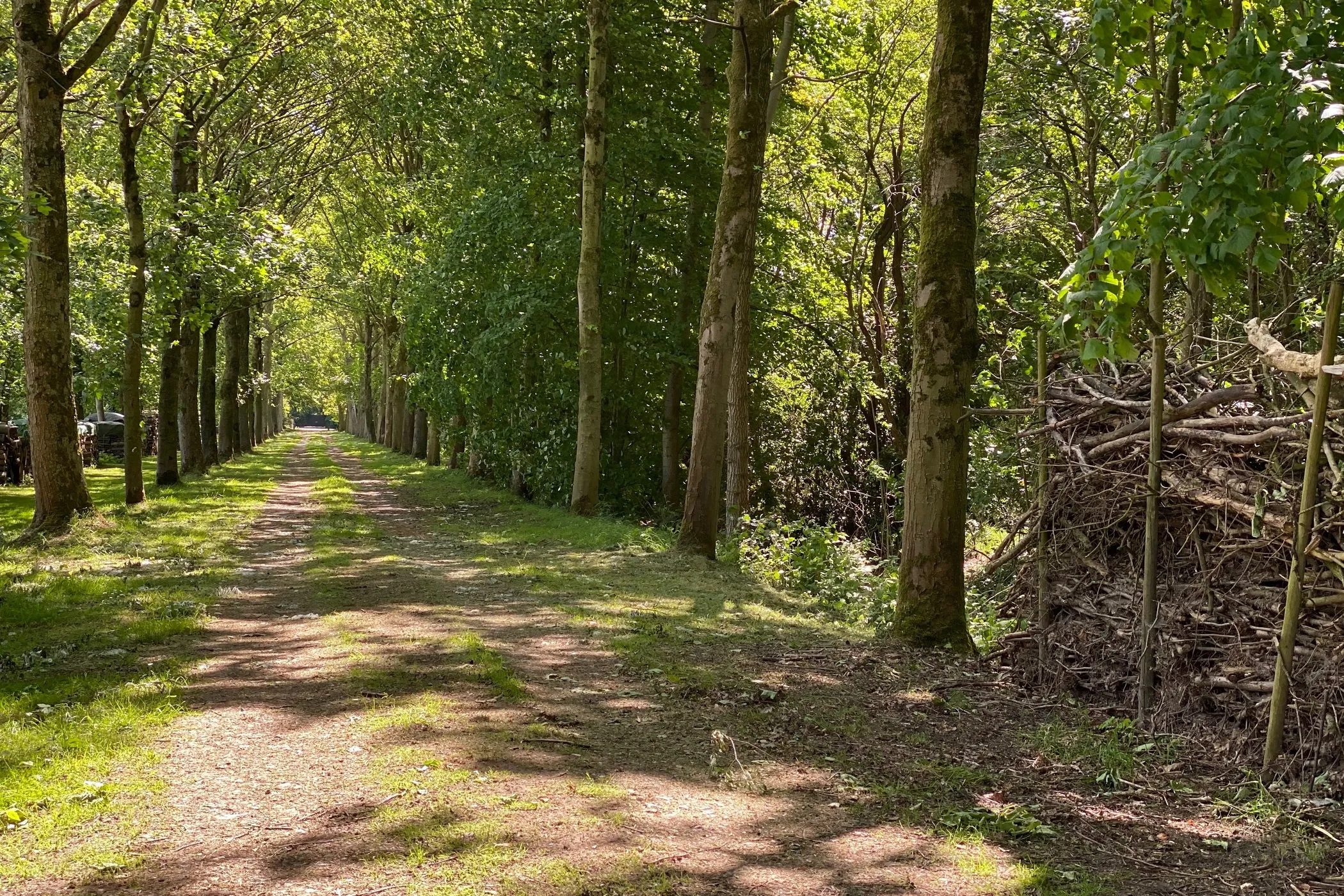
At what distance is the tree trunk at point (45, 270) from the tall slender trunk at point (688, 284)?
9.73 metres

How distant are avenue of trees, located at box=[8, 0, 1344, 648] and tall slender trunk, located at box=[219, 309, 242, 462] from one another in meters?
2.12

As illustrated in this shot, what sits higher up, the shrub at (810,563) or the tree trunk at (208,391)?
the tree trunk at (208,391)

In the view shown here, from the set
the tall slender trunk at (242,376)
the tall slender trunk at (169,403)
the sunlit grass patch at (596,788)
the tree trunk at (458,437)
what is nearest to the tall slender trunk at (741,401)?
the tree trunk at (458,437)

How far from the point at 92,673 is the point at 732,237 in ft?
27.7

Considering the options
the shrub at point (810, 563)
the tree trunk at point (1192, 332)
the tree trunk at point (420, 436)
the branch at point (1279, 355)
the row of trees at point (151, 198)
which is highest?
the row of trees at point (151, 198)

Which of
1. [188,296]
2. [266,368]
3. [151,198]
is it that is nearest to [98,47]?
[151,198]

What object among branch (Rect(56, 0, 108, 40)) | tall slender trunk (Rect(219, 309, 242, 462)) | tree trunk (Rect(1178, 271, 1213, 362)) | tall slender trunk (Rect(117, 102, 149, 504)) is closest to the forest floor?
tree trunk (Rect(1178, 271, 1213, 362))

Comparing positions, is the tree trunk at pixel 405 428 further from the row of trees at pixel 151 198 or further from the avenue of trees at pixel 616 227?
the avenue of trees at pixel 616 227

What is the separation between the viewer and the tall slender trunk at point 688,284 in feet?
61.3

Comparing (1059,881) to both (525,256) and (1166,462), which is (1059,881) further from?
(525,256)

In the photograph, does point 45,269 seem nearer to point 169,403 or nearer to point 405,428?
point 169,403

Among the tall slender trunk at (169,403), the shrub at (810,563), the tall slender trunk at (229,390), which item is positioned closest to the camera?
the shrub at (810,563)

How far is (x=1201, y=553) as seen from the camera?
5875 millimetres

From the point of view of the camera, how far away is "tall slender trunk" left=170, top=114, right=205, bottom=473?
18844mm
